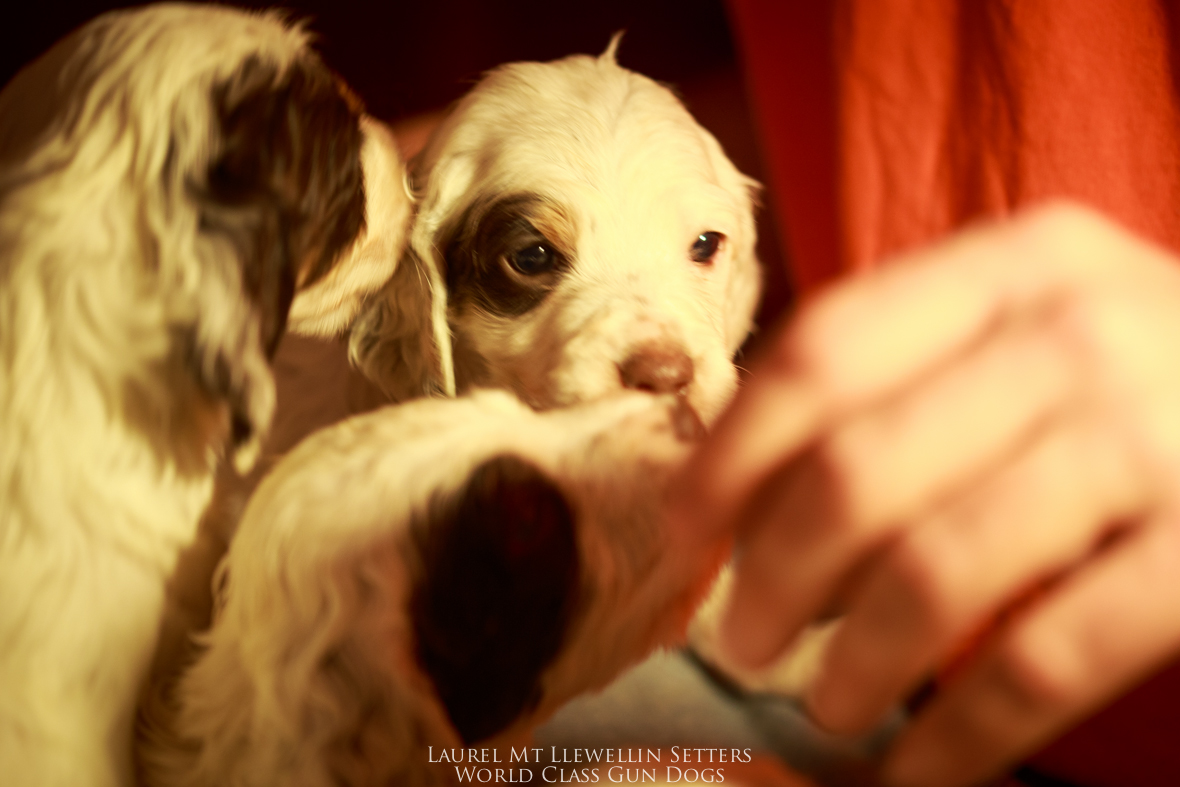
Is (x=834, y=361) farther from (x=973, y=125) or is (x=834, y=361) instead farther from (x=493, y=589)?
(x=973, y=125)

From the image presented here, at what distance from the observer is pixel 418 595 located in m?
0.64

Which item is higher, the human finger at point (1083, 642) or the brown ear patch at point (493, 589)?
the human finger at point (1083, 642)

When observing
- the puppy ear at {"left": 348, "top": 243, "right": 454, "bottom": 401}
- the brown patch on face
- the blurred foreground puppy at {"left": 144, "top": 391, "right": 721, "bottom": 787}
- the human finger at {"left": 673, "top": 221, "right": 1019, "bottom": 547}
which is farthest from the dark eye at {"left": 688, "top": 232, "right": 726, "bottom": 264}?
the human finger at {"left": 673, "top": 221, "right": 1019, "bottom": 547}

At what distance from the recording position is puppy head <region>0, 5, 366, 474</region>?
71 centimetres

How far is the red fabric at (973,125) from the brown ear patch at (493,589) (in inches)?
28.8

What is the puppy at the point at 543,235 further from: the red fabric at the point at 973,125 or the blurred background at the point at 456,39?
the red fabric at the point at 973,125

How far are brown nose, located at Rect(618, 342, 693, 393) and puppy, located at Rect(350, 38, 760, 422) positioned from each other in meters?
Answer: 0.05

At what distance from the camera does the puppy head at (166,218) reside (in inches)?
27.9

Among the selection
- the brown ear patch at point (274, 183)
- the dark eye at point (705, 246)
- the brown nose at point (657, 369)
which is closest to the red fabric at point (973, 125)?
the dark eye at point (705, 246)

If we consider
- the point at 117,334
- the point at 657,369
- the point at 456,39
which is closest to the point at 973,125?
the point at 657,369

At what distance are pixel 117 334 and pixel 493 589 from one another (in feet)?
1.48

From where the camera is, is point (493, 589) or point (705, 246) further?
point (705, 246)

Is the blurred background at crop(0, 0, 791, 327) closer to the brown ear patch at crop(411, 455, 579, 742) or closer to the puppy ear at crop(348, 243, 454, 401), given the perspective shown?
Result: the puppy ear at crop(348, 243, 454, 401)

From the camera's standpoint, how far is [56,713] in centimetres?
69
